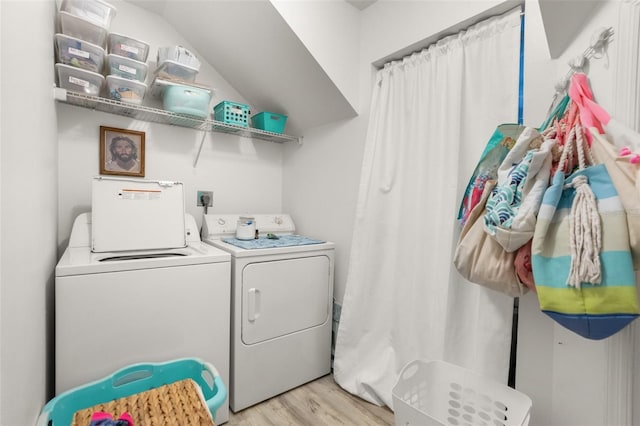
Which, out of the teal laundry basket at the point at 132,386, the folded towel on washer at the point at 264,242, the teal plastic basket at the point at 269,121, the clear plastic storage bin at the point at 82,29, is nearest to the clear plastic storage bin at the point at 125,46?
the clear plastic storage bin at the point at 82,29

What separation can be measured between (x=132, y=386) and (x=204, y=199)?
134cm

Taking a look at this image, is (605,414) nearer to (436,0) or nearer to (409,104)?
(409,104)

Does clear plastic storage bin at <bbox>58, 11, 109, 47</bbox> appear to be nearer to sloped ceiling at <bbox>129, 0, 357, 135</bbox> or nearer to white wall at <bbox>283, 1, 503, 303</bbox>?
sloped ceiling at <bbox>129, 0, 357, 135</bbox>

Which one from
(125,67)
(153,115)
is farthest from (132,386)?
(125,67)

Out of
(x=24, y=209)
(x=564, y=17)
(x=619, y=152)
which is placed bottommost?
(x=24, y=209)

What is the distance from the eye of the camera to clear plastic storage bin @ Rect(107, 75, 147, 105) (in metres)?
1.73

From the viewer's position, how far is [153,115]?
1.99 m

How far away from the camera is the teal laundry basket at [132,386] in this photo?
1.18m

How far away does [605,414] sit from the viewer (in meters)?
0.97

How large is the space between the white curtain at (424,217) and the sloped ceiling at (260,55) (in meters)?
0.44

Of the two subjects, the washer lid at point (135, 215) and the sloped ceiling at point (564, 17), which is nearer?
the sloped ceiling at point (564, 17)

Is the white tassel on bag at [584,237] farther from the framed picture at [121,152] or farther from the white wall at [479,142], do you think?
the framed picture at [121,152]

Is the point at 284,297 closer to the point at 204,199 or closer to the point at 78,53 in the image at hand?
the point at 204,199

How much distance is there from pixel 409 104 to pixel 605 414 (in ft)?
5.37
